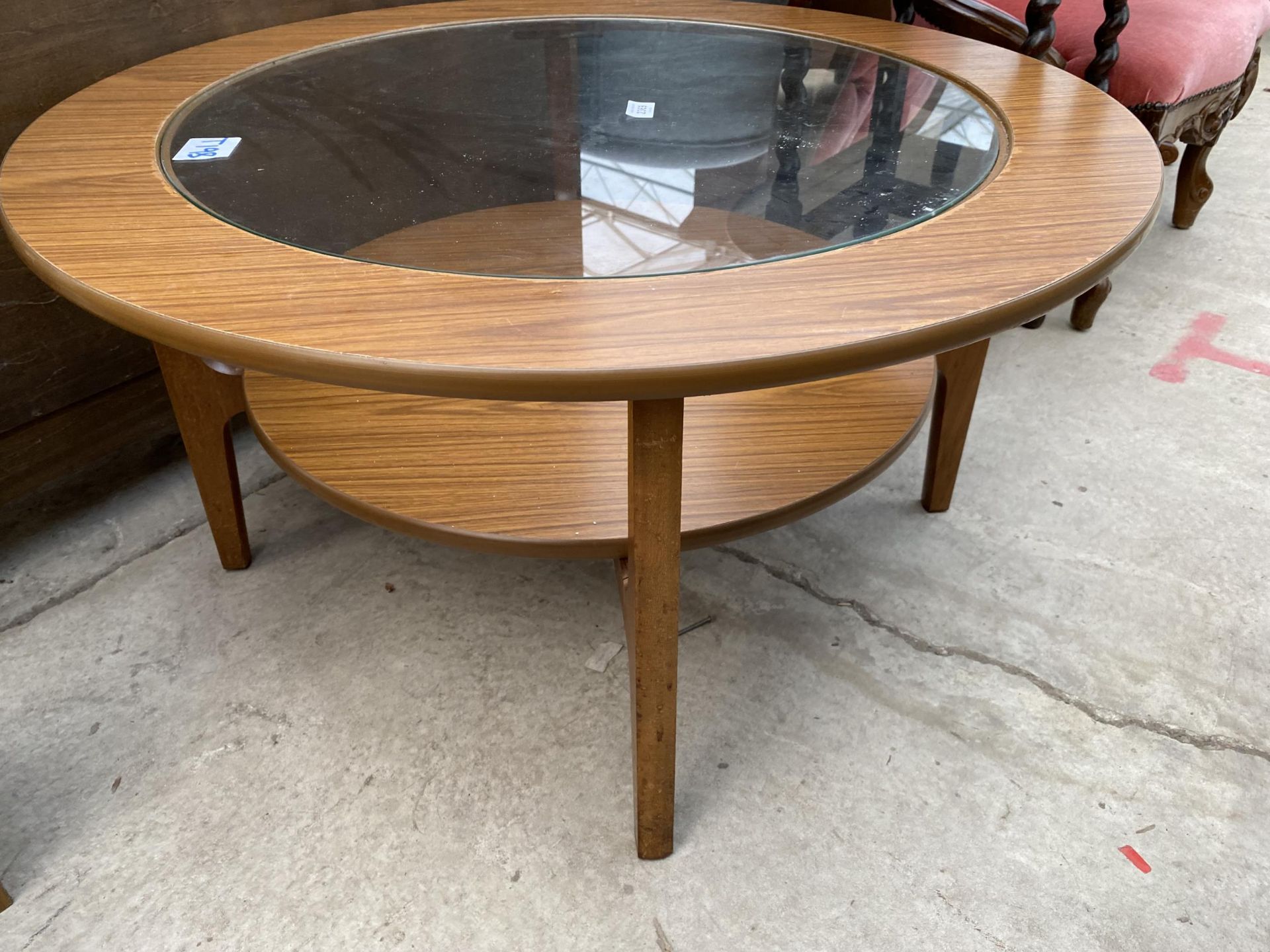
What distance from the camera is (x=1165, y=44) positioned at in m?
1.68

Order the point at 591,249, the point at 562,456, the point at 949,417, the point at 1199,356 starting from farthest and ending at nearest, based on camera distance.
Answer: the point at 1199,356, the point at 949,417, the point at 562,456, the point at 591,249

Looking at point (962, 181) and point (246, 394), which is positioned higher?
point (962, 181)

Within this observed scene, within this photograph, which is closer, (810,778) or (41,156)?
(41,156)

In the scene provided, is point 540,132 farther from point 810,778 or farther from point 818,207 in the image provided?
Result: point 810,778

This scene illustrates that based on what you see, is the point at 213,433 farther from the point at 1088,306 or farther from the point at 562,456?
the point at 1088,306

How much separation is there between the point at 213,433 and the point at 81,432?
374mm

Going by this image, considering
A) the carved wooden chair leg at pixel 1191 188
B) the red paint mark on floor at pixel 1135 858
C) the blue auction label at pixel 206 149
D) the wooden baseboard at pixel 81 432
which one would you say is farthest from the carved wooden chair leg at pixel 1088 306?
the wooden baseboard at pixel 81 432

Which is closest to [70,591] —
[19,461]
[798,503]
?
[19,461]

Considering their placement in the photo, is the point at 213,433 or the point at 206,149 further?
the point at 213,433

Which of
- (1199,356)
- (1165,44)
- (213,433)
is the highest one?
(1165,44)

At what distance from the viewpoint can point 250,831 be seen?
98 cm

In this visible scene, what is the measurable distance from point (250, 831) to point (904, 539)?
91 centimetres

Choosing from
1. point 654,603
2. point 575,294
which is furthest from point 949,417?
point 575,294

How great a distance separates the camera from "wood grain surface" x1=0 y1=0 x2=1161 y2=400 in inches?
24.2
